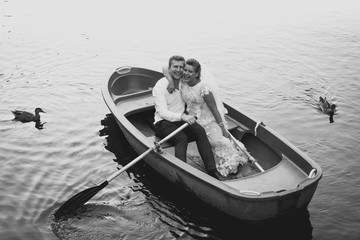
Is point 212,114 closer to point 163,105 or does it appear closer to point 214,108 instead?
point 214,108

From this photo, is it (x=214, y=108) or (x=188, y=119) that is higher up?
(x=214, y=108)

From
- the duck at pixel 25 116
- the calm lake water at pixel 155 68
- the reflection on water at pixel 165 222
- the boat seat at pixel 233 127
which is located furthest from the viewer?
the duck at pixel 25 116

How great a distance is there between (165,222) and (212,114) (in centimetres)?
203

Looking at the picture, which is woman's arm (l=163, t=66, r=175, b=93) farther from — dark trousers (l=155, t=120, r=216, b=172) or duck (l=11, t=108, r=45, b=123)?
duck (l=11, t=108, r=45, b=123)

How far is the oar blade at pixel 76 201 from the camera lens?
22.2 feet

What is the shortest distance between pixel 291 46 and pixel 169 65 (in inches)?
417

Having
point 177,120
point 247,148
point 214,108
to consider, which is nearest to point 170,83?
point 177,120

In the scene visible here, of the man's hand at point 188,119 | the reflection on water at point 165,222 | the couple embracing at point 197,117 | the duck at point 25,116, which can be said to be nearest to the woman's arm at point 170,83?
the couple embracing at point 197,117

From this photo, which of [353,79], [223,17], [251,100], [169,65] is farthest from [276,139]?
[223,17]

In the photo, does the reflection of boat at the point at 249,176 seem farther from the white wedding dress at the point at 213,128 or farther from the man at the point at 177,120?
the white wedding dress at the point at 213,128

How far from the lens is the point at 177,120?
7.32 metres

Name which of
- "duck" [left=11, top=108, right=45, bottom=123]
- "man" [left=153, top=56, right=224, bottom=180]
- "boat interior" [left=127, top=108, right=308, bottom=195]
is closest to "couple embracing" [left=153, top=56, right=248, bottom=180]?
"man" [left=153, top=56, right=224, bottom=180]

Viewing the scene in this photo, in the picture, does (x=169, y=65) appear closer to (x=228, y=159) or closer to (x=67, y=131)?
(x=228, y=159)

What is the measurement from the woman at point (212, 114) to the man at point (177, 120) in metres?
0.14
